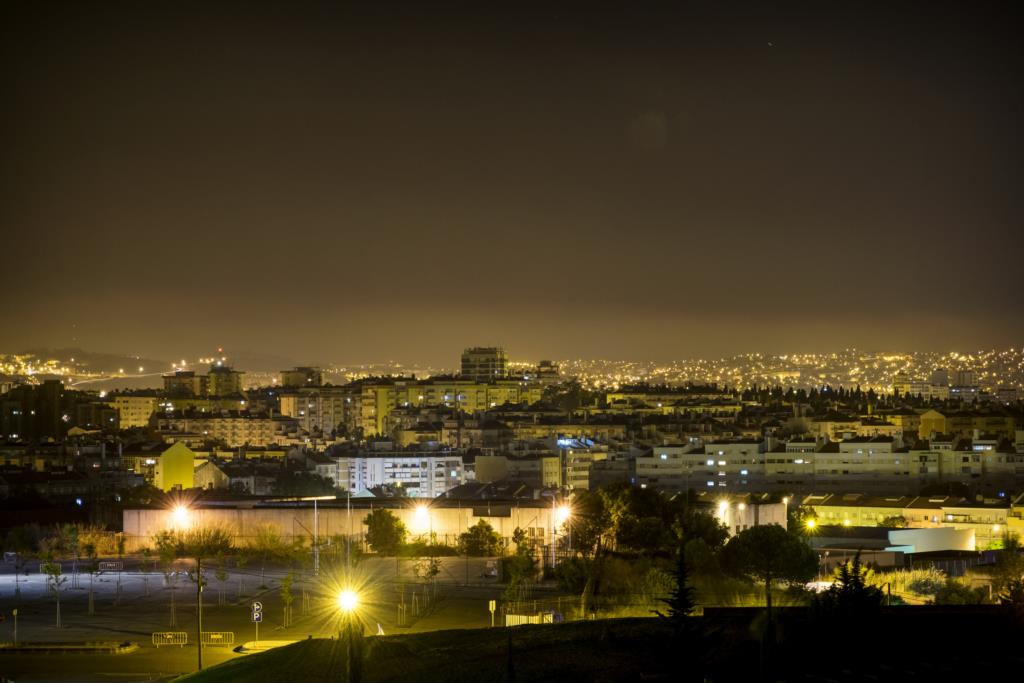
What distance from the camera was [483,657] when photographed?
1038 cm

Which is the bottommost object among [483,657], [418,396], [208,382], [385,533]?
[483,657]

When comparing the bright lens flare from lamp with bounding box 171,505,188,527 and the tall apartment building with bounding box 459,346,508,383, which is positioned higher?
the tall apartment building with bounding box 459,346,508,383

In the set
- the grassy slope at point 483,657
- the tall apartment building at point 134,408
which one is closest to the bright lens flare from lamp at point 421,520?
the grassy slope at point 483,657

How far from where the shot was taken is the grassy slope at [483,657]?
9812 millimetres

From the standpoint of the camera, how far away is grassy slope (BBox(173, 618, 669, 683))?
9812 millimetres

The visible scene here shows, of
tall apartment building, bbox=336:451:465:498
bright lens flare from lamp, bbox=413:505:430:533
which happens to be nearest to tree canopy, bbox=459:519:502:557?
bright lens flare from lamp, bbox=413:505:430:533

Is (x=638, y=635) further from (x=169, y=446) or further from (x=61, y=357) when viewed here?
(x=61, y=357)

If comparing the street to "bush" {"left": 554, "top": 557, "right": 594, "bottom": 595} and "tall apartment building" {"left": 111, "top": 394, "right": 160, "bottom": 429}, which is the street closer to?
"bush" {"left": 554, "top": 557, "right": 594, "bottom": 595}

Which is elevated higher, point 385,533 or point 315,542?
point 385,533

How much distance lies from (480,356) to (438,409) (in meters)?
22.8

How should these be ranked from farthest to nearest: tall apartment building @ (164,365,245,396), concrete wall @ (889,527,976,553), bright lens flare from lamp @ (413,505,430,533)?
tall apartment building @ (164,365,245,396) → bright lens flare from lamp @ (413,505,430,533) → concrete wall @ (889,527,976,553)

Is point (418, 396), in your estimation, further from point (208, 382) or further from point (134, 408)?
point (208, 382)

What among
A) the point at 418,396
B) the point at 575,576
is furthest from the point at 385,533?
the point at 418,396

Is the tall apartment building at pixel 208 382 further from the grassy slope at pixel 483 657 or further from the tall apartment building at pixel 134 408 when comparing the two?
the grassy slope at pixel 483 657
